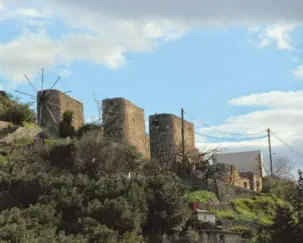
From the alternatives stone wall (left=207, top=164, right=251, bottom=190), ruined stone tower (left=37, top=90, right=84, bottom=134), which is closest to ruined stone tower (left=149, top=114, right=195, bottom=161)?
stone wall (left=207, top=164, right=251, bottom=190)

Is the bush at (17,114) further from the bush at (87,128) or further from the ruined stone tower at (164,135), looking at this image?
the ruined stone tower at (164,135)

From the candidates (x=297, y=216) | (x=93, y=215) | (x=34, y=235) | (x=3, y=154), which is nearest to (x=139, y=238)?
(x=93, y=215)

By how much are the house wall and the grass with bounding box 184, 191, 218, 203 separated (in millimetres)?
18536

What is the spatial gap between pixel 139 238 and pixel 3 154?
15.7 m

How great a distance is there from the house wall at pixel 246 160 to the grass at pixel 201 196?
18536mm

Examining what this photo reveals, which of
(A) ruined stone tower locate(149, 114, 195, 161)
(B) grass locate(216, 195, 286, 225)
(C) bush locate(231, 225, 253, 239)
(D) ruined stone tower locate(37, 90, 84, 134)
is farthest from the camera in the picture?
(A) ruined stone tower locate(149, 114, 195, 161)

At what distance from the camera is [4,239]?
22719 mm

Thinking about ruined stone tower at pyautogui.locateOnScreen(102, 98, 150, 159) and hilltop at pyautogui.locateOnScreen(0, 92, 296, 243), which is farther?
ruined stone tower at pyautogui.locateOnScreen(102, 98, 150, 159)

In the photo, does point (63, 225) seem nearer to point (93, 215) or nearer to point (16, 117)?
point (93, 215)

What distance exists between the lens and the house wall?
5625cm

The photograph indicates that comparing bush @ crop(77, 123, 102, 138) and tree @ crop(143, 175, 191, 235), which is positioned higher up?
bush @ crop(77, 123, 102, 138)

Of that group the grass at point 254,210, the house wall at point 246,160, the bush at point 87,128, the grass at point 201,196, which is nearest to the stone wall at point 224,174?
the grass at point 254,210

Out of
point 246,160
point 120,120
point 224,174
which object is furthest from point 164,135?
point 246,160

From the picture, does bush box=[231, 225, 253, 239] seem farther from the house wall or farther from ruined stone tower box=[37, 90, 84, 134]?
the house wall
